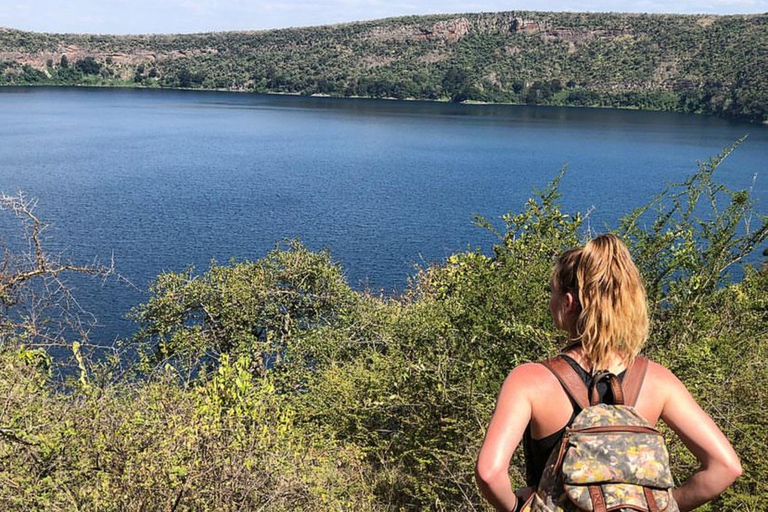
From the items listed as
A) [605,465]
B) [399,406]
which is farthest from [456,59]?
[605,465]

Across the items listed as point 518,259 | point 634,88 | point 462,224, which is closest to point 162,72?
point 634,88

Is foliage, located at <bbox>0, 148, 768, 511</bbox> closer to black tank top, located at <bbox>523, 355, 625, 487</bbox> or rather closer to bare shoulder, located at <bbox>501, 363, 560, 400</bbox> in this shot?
black tank top, located at <bbox>523, 355, 625, 487</bbox>

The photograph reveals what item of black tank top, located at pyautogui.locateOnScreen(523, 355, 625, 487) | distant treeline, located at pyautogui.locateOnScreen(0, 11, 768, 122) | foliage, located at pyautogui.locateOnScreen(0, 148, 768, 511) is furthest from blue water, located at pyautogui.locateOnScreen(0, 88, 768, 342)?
distant treeline, located at pyautogui.locateOnScreen(0, 11, 768, 122)

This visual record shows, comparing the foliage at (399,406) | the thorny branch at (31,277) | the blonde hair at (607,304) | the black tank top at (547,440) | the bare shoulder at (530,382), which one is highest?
the blonde hair at (607,304)

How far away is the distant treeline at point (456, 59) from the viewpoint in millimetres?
122000

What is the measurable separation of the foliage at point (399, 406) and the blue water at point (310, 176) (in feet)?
5.72

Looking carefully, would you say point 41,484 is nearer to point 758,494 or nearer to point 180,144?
point 758,494

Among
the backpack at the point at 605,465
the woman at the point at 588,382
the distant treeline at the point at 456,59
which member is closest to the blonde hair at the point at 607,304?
the woman at the point at 588,382

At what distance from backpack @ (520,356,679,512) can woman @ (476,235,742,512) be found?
0.06 m

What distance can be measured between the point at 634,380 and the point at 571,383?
0.21 metres

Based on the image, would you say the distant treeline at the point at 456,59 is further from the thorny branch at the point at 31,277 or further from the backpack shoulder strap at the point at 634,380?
the backpack shoulder strap at the point at 634,380

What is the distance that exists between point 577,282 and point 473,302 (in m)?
6.15

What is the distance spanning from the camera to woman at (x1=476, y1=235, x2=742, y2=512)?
1.88m

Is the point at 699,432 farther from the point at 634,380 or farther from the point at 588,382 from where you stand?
the point at 588,382
